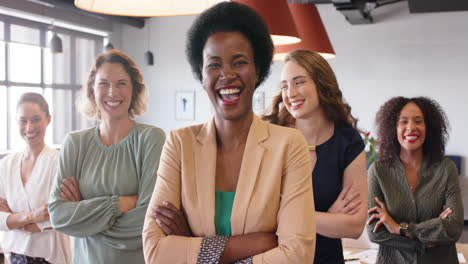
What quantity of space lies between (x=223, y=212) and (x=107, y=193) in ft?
3.27

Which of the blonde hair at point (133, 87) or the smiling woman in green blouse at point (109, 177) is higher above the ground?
the blonde hair at point (133, 87)

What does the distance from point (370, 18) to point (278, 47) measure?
676 cm

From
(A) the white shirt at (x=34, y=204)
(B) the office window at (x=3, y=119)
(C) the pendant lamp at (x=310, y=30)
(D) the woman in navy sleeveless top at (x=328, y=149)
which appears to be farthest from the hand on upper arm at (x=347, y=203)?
(B) the office window at (x=3, y=119)

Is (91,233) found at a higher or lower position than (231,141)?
lower

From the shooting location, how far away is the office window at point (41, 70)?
841 cm

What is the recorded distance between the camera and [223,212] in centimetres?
148

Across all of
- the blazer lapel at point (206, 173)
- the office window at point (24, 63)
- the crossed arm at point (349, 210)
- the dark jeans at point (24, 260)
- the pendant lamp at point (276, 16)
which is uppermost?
the office window at point (24, 63)

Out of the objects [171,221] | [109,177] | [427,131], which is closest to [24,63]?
[109,177]

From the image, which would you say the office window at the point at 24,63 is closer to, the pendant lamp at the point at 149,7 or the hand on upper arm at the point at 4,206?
the hand on upper arm at the point at 4,206

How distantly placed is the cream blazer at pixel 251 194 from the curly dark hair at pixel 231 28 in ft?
0.77

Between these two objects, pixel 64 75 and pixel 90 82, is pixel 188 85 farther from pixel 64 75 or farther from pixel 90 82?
pixel 90 82

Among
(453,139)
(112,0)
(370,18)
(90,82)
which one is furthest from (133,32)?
(112,0)

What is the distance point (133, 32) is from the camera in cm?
1180

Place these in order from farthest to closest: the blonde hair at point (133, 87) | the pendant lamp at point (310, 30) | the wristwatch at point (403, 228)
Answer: the pendant lamp at point (310, 30), the wristwatch at point (403, 228), the blonde hair at point (133, 87)
